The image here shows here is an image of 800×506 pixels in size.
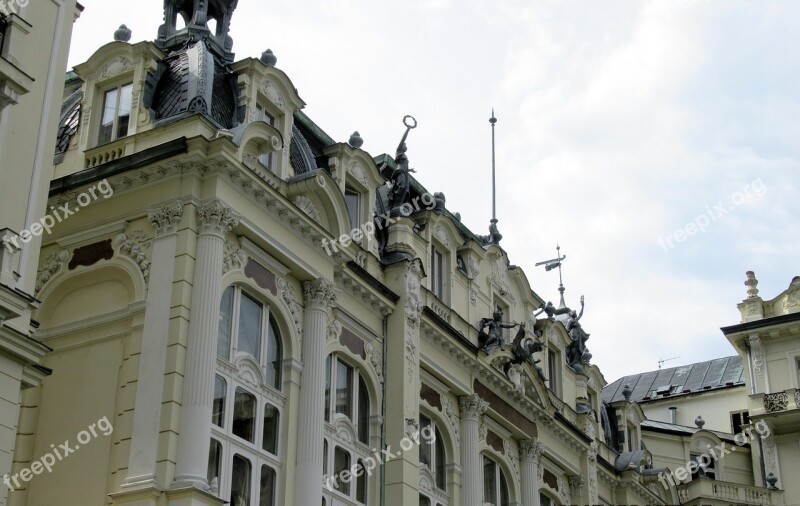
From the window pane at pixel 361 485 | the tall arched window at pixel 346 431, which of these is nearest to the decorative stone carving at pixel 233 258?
the tall arched window at pixel 346 431

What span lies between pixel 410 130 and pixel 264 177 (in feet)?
30.4

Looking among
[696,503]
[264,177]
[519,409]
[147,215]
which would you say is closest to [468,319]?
[519,409]

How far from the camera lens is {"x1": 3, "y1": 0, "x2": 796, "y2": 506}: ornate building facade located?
26766 mm

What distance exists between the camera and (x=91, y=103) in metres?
31.4

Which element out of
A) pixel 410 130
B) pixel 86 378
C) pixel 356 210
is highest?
pixel 410 130

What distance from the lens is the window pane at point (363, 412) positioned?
33062mm

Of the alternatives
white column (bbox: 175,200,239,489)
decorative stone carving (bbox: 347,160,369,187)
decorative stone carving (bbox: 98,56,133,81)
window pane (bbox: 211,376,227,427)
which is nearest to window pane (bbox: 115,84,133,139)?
decorative stone carving (bbox: 98,56,133,81)

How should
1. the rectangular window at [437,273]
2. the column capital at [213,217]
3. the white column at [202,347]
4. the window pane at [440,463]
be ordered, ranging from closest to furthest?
the white column at [202,347]
the column capital at [213,217]
the window pane at [440,463]
the rectangular window at [437,273]

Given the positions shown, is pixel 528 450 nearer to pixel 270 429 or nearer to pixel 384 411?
pixel 384 411

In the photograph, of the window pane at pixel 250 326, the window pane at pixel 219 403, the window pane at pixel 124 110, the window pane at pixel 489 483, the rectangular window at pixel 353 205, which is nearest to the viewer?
the window pane at pixel 219 403

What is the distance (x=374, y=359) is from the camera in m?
33.8

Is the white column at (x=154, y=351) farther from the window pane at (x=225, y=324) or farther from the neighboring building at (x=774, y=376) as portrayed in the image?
the neighboring building at (x=774, y=376)

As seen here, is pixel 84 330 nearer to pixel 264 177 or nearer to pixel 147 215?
pixel 147 215

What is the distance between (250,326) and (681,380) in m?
47.5
